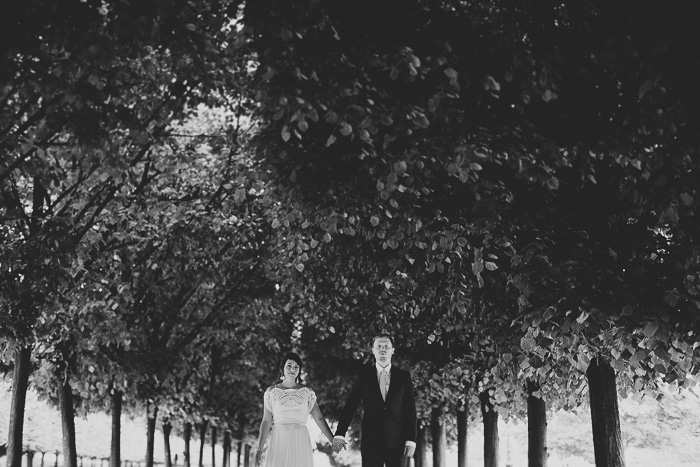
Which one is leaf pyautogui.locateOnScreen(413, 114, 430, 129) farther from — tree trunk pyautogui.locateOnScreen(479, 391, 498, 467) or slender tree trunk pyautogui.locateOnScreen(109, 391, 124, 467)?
slender tree trunk pyautogui.locateOnScreen(109, 391, 124, 467)

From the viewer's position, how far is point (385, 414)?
333 inches

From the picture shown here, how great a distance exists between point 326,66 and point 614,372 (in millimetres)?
5766

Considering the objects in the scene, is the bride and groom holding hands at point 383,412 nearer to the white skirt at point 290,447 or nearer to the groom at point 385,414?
the groom at point 385,414

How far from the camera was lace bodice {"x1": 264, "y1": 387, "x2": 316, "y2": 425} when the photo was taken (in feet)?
32.8

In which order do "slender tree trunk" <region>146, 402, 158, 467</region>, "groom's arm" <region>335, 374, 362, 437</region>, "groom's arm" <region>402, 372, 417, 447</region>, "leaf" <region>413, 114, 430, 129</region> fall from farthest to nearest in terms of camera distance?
"slender tree trunk" <region>146, 402, 158, 467</region>
"groom's arm" <region>335, 374, 362, 437</region>
"groom's arm" <region>402, 372, 417, 447</region>
"leaf" <region>413, 114, 430, 129</region>

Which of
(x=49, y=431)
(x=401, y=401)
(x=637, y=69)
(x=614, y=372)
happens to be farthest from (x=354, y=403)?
(x=49, y=431)

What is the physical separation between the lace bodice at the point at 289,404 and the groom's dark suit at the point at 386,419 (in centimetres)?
145

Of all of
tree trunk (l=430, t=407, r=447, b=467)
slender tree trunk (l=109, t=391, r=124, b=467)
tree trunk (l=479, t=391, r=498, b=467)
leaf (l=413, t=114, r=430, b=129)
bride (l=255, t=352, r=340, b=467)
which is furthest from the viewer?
tree trunk (l=430, t=407, r=447, b=467)

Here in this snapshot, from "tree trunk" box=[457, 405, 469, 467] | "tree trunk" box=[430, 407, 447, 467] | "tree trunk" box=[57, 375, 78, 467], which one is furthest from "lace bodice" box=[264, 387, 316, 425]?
"tree trunk" box=[430, 407, 447, 467]

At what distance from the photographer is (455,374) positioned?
52.2 ft

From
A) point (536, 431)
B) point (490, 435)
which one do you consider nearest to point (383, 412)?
point (536, 431)

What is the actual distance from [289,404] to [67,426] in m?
6.51

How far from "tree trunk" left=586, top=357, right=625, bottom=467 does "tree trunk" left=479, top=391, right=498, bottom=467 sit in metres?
7.18

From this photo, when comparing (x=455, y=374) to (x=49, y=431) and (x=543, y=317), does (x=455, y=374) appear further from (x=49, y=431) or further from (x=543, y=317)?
(x=49, y=431)
